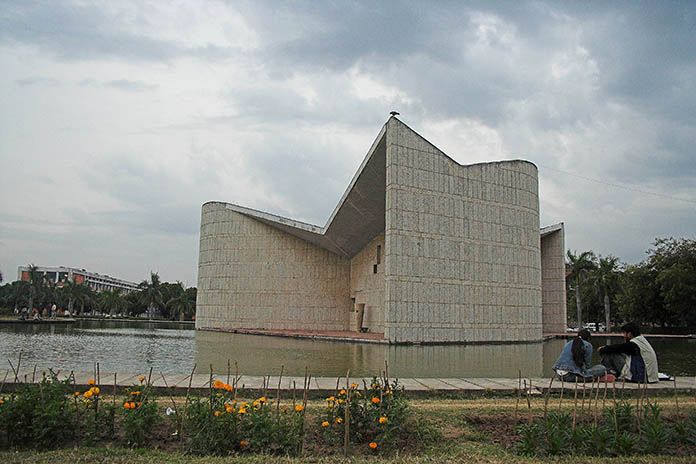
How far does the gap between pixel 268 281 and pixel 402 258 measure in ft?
45.8

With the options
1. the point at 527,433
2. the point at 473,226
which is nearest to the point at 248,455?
the point at 527,433

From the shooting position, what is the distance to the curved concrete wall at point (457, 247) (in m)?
23.6

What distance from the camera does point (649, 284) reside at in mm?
39594

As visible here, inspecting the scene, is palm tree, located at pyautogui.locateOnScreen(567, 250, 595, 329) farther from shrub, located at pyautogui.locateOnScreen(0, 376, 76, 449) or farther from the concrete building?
shrub, located at pyautogui.locateOnScreen(0, 376, 76, 449)

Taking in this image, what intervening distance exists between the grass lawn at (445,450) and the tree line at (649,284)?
33914 millimetres

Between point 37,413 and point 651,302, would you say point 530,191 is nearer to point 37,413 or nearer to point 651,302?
point 651,302

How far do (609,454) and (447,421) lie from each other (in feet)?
4.55

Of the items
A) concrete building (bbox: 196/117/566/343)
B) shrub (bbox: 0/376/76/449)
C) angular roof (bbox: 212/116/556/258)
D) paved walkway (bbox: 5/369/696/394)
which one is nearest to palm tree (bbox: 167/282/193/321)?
concrete building (bbox: 196/117/566/343)

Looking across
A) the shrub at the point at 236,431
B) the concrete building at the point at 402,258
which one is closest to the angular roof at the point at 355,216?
the concrete building at the point at 402,258

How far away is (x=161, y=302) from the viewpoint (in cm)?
6550

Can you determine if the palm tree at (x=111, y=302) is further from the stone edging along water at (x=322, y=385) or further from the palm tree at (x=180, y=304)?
the stone edging along water at (x=322, y=385)

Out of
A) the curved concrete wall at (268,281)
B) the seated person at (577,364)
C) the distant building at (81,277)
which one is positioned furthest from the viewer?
the distant building at (81,277)

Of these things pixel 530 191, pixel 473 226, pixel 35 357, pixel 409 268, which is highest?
pixel 530 191

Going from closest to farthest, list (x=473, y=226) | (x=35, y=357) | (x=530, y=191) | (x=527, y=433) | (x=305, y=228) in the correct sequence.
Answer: (x=527, y=433), (x=35, y=357), (x=473, y=226), (x=530, y=191), (x=305, y=228)
